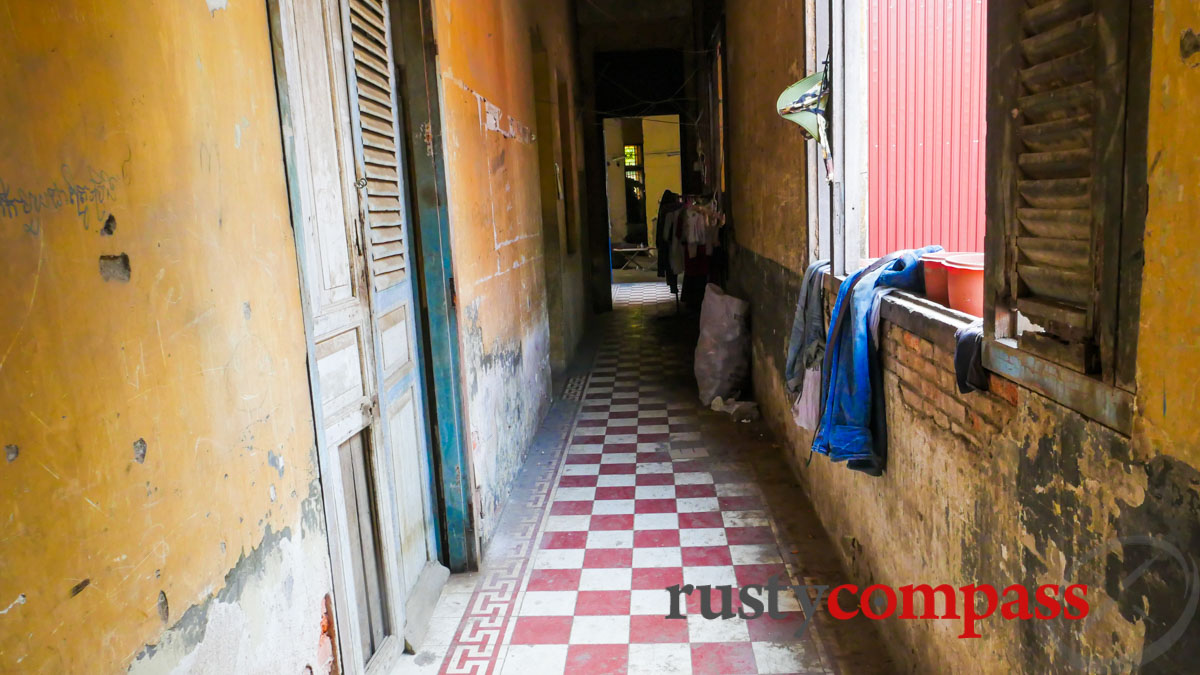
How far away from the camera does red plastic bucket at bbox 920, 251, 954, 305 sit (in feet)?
7.59

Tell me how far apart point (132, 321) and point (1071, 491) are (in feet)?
5.82

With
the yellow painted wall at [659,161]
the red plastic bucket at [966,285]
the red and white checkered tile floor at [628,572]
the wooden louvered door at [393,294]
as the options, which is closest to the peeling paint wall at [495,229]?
the wooden louvered door at [393,294]

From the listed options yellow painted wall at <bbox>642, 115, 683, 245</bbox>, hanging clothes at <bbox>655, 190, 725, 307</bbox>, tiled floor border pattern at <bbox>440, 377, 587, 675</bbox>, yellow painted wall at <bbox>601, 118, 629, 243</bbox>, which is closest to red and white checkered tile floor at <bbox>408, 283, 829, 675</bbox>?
tiled floor border pattern at <bbox>440, 377, 587, 675</bbox>

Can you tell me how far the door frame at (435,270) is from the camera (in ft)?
10.3

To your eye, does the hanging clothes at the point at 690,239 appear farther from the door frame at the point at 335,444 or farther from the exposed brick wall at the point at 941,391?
the door frame at the point at 335,444

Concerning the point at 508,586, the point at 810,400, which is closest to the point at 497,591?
the point at 508,586

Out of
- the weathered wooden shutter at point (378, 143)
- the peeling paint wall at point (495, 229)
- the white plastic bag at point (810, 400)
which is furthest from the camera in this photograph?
the peeling paint wall at point (495, 229)

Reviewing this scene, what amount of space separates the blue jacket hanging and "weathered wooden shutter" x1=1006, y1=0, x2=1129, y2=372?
1.01 meters

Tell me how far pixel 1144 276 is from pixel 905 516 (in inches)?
59.4

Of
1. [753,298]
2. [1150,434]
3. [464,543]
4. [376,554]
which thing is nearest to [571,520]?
[464,543]

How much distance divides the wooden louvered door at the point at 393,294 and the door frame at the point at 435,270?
55 millimetres

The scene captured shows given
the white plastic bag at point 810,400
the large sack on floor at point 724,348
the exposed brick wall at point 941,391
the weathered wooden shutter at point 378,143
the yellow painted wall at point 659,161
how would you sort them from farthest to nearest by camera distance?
the yellow painted wall at point 659,161
the large sack on floor at point 724,348
the white plastic bag at point 810,400
the weathered wooden shutter at point 378,143
the exposed brick wall at point 941,391

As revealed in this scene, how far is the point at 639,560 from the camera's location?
3.52m

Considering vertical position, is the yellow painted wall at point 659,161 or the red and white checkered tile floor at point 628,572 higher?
the yellow painted wall at point 659,161
